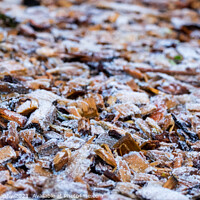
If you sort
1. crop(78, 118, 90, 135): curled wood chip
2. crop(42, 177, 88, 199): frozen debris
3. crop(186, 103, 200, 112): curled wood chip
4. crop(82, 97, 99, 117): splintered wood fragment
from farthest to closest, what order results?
crop(186, 103, 200, 112): curled wood chip, crop(82, 97, 99, 117): splintered wood fragment, crop(78, 118, 90, 135): curled wood chip, crop(42, 177, 88, 199): frozen debris

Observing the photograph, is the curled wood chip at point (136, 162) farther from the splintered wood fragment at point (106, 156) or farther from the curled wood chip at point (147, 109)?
the curled wood chip at point (147, 109)

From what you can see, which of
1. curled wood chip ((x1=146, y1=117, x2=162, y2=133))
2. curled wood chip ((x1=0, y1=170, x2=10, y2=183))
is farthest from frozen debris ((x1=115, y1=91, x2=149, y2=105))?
curled wood chip ((x1=0, y1=170, x2=10, y2=183))

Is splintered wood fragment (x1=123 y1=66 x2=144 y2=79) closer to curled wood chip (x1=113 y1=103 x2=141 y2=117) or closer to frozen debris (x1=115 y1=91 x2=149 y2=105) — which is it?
frozen debris (x1=115 y1=91 x2=149 y2=105)

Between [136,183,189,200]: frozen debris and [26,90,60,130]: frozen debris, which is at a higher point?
[26,90,60,130]: frozen debris

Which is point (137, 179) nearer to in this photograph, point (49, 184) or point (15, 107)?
point (49, 184)

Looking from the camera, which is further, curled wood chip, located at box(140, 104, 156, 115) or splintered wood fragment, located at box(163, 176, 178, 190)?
curled wood chip, located at box(140, 104, 156, 115)

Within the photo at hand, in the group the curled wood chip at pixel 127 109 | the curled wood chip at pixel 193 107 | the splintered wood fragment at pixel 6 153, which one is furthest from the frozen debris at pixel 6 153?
the curled wood chip at pixel 193 107
